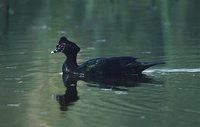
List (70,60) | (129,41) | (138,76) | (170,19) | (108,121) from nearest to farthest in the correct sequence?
(108,121) < (138,76) < (70,60) < (129,41) < (170,19)

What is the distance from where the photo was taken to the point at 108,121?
36.7 feet

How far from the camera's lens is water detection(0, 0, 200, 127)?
11602mm

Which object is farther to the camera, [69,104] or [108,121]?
[69,104]

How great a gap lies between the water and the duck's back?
48 centimetres

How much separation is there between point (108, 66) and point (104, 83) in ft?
3.47

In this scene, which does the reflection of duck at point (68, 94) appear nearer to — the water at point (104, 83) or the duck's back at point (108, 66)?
the water at point (104, 83)

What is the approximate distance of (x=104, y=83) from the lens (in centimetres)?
1499

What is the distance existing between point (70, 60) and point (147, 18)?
12.9m

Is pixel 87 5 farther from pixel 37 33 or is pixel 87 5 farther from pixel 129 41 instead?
pixel 129 41

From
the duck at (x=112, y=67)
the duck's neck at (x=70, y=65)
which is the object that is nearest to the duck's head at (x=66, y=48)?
the duck's neck at (x=70, y=65)

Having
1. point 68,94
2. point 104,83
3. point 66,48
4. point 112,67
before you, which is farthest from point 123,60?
point 68,94

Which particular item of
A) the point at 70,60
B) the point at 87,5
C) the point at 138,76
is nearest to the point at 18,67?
the point at 70,60

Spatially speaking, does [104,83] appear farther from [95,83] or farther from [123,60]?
[123,60]

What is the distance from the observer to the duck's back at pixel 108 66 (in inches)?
628
